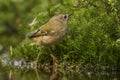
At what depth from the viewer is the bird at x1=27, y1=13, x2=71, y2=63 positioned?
9.19 metres

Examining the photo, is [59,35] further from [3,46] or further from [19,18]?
[19,18]

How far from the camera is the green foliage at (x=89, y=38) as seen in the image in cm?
917

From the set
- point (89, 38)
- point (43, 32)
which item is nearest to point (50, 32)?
point (43, 32)

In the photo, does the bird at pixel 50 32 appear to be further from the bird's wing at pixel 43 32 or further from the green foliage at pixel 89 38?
the green foliage at pixel 89 38

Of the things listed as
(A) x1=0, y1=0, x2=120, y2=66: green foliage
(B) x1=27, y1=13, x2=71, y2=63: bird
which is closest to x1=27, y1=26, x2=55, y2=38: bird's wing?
(B) x1=27, y1=13, x2=71, y2=63: bird

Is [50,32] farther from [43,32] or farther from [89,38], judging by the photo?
[89,38]

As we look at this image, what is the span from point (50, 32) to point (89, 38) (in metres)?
0.63

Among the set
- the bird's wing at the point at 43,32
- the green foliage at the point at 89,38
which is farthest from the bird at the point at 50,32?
the green foliage at the point at 89,38

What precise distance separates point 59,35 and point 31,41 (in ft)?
3.51

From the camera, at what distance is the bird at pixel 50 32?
9.19 meters

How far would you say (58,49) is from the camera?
382 inches

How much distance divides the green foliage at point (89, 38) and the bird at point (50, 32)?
0.31 m

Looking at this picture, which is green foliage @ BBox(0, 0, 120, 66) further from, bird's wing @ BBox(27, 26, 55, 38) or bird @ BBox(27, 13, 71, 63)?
bird's wing @ BBox(27, 26, 55, 38)

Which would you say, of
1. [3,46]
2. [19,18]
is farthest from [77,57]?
[19,18]
